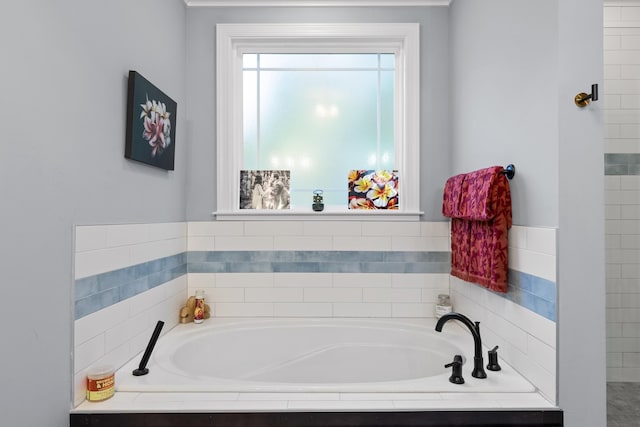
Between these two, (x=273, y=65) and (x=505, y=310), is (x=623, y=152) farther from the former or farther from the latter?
(x=273, y=65)

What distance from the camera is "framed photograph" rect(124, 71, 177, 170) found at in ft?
5.34

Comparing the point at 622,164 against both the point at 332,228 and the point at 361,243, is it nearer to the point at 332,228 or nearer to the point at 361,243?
the point at 361,243

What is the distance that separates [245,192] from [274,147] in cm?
Result: 37

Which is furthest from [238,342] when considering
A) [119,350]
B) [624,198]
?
[624,198]

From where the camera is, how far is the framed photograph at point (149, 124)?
5.34ft

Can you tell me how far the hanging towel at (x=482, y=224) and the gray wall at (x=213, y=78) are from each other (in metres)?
0.31

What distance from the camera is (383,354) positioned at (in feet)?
6.98

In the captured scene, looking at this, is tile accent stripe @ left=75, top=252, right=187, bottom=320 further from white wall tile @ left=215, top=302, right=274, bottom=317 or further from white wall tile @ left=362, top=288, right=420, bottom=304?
white wall tile @ left=362, top=288, right=420, bottom=304

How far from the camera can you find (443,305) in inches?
89.8

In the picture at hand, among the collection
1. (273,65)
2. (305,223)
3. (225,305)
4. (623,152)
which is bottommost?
(225,305)

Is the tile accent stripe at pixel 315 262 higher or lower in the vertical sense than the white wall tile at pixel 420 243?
lower

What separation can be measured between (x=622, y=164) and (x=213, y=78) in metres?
2.58

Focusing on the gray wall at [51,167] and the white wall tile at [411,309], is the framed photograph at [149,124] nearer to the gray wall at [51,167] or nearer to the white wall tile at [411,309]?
the gray wall at [51,167]

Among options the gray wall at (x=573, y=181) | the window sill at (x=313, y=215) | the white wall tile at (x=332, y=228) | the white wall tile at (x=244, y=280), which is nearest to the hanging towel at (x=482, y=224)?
the gray wall at (x=573, y=181)
